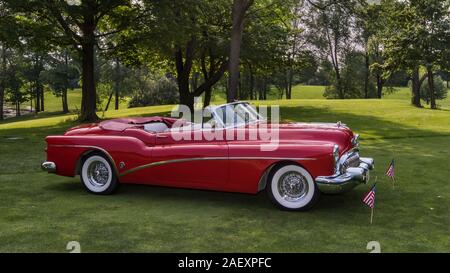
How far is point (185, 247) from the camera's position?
16.1 feet

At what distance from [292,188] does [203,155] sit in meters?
1.42

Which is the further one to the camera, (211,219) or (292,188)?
(292,188)

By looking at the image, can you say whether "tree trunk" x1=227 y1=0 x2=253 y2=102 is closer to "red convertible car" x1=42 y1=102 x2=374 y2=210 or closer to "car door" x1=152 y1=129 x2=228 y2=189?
"red convertible car" x1=42 y1=102 x2=374 y2=210

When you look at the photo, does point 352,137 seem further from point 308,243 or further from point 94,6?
point 94,6

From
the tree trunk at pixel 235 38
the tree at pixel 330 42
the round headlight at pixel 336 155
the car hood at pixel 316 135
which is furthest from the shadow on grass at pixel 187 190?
the tree at pixel 330 42

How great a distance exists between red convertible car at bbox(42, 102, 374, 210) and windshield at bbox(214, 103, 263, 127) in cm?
2

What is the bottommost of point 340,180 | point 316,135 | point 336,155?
point 340,180

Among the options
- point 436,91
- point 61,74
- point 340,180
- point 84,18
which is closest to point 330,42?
point 436,91

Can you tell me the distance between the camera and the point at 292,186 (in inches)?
253

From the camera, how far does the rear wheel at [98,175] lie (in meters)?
7.66

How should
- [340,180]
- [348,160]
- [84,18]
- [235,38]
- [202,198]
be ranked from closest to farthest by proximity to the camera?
1. [340,180]
2. [348,160]
3. [202,198]
4. [235,38]
5. [84,18]

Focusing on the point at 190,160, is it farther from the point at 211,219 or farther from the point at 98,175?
the point at 98,175

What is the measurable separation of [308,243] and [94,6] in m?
19.4
